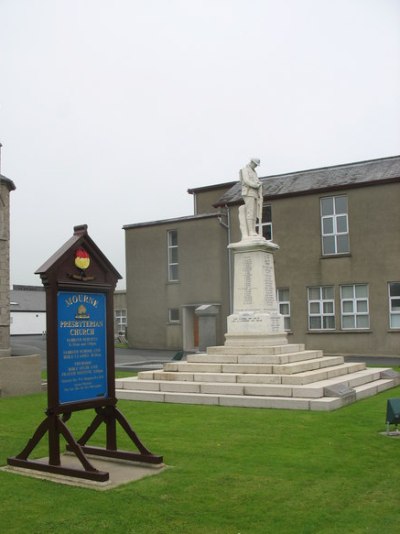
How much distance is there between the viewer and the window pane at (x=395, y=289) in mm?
28000

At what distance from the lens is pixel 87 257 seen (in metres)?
8.23

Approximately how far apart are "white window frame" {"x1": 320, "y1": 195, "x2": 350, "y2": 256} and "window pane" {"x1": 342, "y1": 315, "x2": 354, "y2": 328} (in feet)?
10.0

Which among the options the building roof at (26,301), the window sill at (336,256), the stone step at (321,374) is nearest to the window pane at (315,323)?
the window sill at (336,256)

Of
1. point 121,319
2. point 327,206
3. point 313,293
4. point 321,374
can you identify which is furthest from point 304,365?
point 121,319

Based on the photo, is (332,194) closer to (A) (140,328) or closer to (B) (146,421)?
(A) (140,328)

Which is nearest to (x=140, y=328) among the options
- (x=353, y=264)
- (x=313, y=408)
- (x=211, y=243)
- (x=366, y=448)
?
(x=211, y=243)

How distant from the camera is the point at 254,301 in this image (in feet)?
55.4

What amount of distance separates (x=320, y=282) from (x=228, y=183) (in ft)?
31.8

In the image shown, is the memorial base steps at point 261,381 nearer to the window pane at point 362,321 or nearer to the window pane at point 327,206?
the window pane at point 362,321

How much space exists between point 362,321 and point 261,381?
16.0 metres

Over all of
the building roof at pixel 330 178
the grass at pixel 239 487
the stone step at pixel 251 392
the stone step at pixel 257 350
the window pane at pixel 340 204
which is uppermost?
the building roof at pixel 330 178

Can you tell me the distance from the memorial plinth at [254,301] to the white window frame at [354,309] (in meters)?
12.8

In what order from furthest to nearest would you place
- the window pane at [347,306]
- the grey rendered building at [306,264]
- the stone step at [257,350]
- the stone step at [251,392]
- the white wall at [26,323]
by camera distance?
the white wall at [26,323]
the window pane at [347,306]
the grey rendered building at [306,264]
the stone step at [257,350]
the stone step at [251,392]

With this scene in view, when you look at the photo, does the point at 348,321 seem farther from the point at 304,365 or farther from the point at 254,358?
the point at 254,358
